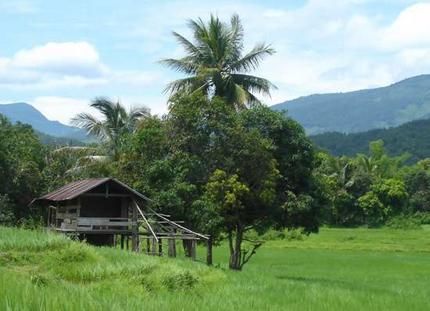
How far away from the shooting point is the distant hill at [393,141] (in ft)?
456

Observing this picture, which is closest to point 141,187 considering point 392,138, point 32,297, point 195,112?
point 195,112

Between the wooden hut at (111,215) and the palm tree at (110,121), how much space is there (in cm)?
1304

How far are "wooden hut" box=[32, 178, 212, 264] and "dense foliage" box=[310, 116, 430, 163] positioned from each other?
107915 mm

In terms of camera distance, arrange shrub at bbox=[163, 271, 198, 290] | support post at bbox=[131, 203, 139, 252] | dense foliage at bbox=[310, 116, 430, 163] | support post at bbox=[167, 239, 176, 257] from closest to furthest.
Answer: shrub at bbox=[163, 271, 198, 290]
support post at bbox=[167, 239, 176, 257]
support post at bbox=[131, 203, 139, 252]
dense foliage at bbox=[310, 116, 430, 163]

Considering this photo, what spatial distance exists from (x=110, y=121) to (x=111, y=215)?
15320mm

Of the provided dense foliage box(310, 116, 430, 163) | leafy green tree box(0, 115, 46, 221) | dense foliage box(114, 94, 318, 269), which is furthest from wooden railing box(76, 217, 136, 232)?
dense foliage box(310, 116, 430, 163)

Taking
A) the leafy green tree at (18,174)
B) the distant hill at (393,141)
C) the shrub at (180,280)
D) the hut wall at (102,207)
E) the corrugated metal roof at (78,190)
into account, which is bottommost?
the shrub at (180,280)

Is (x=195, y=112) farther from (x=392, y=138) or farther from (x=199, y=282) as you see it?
(x=392, y=138)

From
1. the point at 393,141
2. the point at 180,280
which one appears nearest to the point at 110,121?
the point at 180,280

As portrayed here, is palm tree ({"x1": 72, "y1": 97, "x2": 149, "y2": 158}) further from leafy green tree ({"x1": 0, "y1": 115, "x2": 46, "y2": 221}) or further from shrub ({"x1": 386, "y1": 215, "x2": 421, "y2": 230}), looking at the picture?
shrub ({"x1": 386, "y1": 215, "x2": 421, "y2": 230})

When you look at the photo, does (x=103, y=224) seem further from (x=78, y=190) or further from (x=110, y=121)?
(x=110, y=121)

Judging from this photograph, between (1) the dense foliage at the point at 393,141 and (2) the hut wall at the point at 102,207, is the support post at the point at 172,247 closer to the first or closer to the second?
(2) the hut wall at the point at 102,207

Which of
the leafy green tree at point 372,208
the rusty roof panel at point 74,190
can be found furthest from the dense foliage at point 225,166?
the leafy green tree at point 372,208

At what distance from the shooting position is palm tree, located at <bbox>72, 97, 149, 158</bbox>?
43.6 m
